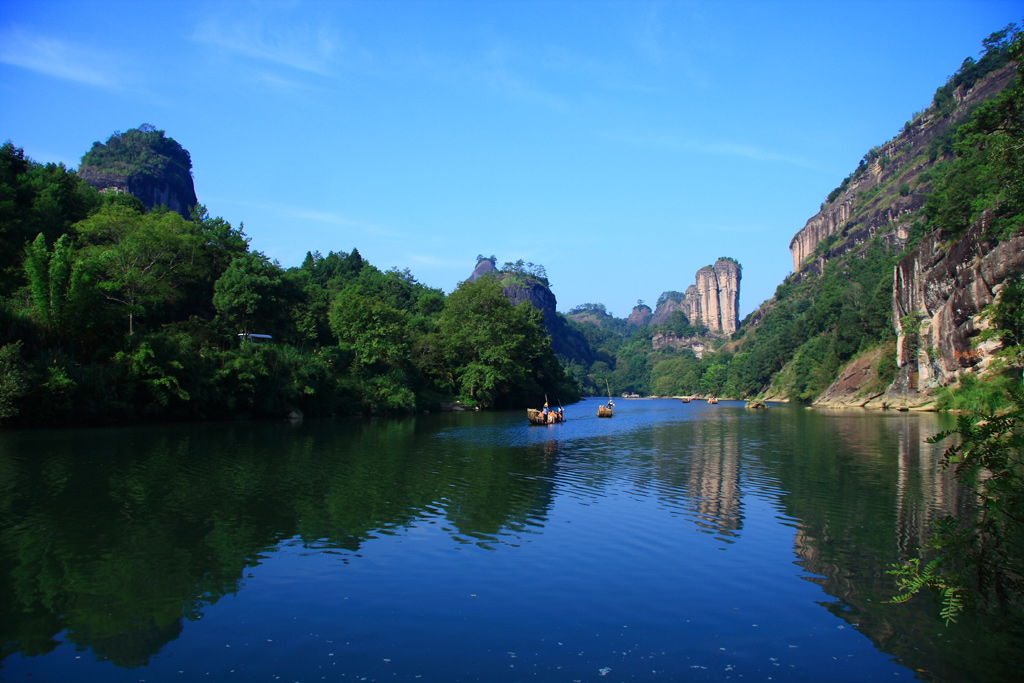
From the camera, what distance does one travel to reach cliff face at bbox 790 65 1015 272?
458 feet

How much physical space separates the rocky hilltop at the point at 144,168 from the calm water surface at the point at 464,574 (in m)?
141

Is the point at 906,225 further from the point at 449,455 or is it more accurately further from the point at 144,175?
the point at 144,175

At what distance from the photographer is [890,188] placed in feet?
524

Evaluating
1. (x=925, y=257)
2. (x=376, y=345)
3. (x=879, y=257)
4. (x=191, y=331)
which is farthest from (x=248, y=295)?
(x=879, y=257)

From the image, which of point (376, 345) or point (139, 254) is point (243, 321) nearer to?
point (139, 254)

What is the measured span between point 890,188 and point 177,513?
176 metres

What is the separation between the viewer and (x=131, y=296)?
49.2 m

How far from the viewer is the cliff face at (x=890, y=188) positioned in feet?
458

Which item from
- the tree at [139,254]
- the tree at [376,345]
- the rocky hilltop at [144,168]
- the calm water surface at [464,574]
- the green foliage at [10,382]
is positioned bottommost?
the calm water surface at [464,574]

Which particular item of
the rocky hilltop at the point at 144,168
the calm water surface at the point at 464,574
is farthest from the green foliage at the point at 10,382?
the rocky hilltop at the point at 144,168

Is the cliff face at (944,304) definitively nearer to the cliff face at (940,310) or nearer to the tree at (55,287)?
the cliff face at (940,310)

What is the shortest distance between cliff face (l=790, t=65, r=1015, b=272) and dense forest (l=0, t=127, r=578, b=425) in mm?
90816

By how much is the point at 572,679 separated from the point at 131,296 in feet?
164

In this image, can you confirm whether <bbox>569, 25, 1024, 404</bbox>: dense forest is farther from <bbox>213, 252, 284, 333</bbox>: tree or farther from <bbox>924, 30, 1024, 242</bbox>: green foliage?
<bbox>213, 252, 284, 333</bbox>: tree
